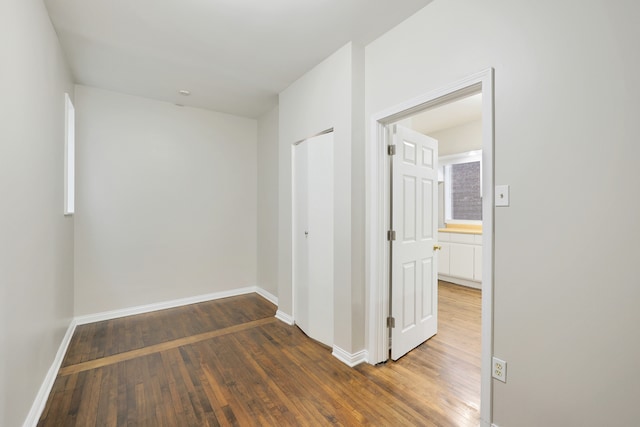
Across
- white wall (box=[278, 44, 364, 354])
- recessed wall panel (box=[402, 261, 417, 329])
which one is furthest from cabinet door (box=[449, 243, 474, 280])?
white wall (box=[278, 44, 364, 354])

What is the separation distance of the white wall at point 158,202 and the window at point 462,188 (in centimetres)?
378

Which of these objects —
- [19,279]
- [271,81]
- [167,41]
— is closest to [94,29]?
[167,41]

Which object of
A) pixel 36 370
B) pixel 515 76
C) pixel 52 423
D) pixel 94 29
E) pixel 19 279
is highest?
pixel 94 29

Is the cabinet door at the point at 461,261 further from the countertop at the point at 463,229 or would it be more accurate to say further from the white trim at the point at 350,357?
the white trim at the point at 350,357

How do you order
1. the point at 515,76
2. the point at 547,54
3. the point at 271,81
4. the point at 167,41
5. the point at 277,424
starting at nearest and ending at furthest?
the point at 547,54 → the point at 515,76 → the point at 277,424 → the point at 167,41 → the point at 271,81

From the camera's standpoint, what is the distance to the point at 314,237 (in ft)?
9.42

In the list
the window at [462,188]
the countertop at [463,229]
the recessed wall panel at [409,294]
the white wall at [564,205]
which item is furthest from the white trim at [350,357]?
the window at [462,188]

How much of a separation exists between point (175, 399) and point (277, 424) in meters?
0.79

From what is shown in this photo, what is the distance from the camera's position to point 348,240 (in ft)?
7.82

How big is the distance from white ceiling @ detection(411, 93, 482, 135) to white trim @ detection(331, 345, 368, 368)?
10.5 ft

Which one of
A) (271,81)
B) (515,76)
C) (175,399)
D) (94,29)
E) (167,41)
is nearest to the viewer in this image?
(515,76)

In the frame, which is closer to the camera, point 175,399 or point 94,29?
point 175,399

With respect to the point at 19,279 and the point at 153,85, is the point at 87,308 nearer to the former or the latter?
the point at 19,279

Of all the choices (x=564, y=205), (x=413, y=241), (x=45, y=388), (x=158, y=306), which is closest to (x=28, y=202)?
(x=45, y=388)
